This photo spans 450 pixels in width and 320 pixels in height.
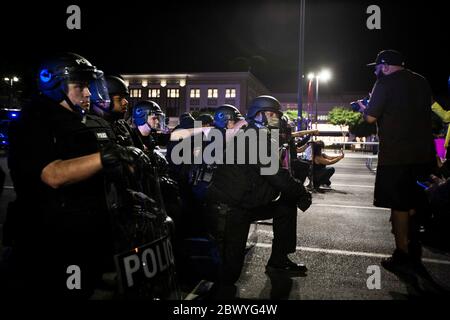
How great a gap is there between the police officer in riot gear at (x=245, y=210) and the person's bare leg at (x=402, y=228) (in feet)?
3.36

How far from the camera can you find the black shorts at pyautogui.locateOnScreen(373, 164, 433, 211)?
13.3 ft

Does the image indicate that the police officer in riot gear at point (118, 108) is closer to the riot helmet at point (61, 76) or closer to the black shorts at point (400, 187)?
the riot helmet at point (61, 76)

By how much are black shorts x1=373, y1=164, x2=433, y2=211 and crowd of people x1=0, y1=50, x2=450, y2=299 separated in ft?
0.04

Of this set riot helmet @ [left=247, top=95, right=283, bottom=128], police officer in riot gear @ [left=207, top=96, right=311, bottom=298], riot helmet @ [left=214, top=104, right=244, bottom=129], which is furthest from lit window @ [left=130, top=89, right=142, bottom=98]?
police officer in riot gear @ [left=207, top=96, right=311, bottom=298]

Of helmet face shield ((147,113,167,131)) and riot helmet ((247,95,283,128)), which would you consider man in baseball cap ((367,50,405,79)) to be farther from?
helmet face shield ((147,113,167,131))

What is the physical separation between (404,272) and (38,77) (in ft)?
12.7

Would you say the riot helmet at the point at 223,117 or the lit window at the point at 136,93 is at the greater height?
the lit window at the point at 136,93

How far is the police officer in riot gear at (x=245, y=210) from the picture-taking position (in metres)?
3.66

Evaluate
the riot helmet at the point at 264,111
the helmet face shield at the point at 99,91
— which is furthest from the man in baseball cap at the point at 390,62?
the helmet face shield at the point at 99,91

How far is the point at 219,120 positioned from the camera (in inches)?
220

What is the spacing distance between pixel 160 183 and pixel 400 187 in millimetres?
2580

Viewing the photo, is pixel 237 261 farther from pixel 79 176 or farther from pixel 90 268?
pixel 79 176

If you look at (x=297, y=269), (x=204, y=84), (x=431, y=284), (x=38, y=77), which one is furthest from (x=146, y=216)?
(x=204, y=84)

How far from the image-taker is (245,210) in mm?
3754
